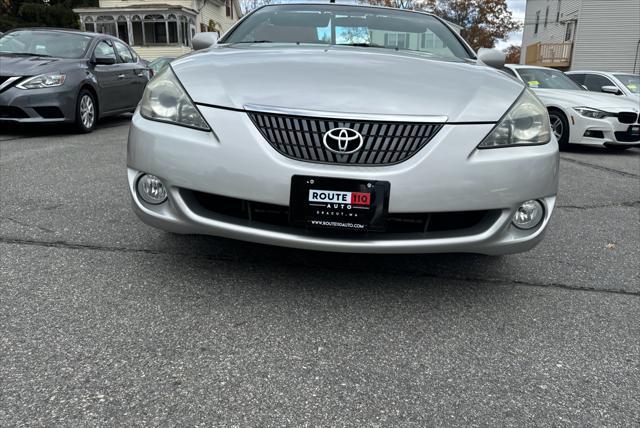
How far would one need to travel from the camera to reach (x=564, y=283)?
274 centimetres

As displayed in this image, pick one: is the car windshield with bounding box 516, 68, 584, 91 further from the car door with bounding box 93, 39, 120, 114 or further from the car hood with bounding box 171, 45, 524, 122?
the car hood with bounding box 171, 45, 524, 122

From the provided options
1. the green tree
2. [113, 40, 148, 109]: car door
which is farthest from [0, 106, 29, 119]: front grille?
the green tree

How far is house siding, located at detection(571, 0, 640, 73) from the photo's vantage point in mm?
23906

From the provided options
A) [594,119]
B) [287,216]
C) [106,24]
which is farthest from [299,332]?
[106,24]

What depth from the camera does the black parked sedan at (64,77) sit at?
6441 millimetres

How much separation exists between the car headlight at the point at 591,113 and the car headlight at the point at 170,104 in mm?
7093

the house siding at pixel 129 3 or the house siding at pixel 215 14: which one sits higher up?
the house siding at pixel 129 3

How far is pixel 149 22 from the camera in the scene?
30.2 metres

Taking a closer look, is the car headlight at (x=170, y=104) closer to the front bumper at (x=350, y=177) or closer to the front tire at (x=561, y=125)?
the front bumper at (x=350, y=177)

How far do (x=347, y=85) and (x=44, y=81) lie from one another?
5695 millimetres

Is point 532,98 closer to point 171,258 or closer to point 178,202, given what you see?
point 178,202

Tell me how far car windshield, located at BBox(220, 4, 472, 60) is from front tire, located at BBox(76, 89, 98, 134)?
4233 millimetres

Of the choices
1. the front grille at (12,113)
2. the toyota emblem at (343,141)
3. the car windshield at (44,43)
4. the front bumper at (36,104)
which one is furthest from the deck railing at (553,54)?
the toyota emblem at (343,141)

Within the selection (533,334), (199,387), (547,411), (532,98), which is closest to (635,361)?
(533,334)
